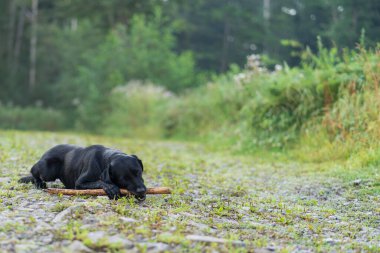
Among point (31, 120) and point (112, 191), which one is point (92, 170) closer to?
point (112, 191)

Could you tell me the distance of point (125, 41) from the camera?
26.3 m

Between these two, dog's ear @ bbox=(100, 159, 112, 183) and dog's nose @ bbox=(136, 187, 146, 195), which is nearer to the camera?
dog's nose @ bbox=(136, 187, 146, 195)

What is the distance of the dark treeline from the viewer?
24.6m

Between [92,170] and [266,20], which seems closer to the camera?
[92,170]

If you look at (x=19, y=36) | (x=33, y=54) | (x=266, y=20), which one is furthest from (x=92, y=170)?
(x=266, y=20)

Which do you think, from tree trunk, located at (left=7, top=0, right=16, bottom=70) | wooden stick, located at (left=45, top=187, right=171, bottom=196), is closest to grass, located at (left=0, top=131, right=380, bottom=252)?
wooden stick, located at (left=45, top=187, right=171, bottom=196)

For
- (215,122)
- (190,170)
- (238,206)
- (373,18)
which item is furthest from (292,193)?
(215,122)

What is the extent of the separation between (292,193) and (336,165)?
1.92m

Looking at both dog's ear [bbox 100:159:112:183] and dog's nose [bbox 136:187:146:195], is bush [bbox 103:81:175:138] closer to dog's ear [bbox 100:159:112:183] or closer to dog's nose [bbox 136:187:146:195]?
dog's ear [bbox 100:159:112:183]

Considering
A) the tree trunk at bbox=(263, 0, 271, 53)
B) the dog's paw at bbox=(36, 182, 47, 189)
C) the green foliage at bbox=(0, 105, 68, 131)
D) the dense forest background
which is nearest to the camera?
the dog's paw at bbox=(36, 182, 47, 189)

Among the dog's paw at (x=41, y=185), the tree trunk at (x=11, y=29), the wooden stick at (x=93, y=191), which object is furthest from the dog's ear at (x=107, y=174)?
the tree trunk at (x=11, y=29)

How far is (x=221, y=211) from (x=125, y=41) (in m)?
22.0

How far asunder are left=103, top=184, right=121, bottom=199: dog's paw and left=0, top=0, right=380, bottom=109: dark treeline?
13.6 meters

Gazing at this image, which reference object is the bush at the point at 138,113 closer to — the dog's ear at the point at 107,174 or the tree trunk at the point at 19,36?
the dog's ear at the point at 107,174
